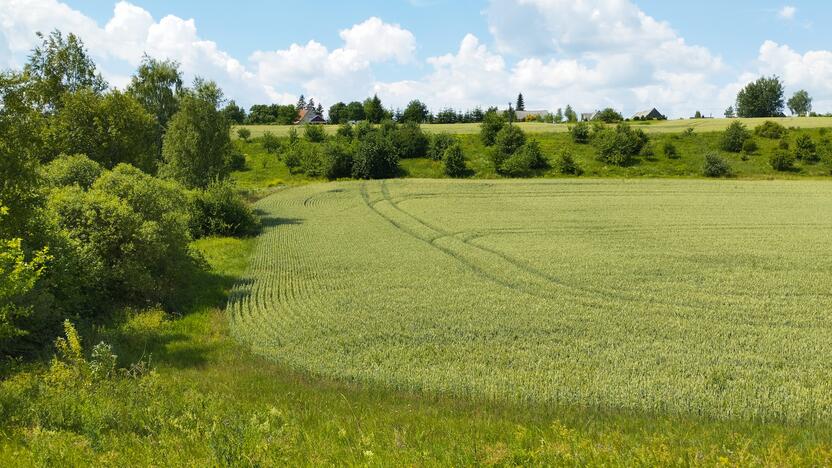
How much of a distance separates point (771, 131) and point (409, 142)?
1905 inches

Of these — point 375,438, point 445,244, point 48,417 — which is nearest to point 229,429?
point 375,438

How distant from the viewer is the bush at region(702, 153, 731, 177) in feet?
213

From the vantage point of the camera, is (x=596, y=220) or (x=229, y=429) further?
(x=596, y=220)

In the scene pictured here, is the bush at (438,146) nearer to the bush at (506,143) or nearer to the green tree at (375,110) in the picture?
the bush at (506,143)

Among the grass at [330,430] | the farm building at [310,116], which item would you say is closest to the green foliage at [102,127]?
the grass at [330,430]

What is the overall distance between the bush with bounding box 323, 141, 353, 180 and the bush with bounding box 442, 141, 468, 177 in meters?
11.9

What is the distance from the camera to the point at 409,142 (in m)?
76.4

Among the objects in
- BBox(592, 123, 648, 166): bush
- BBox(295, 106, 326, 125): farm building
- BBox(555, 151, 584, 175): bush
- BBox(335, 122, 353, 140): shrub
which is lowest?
BBox(555, 151, 584, 175): bush

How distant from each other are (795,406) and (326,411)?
26.6 feet

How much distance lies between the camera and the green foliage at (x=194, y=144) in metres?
42.8

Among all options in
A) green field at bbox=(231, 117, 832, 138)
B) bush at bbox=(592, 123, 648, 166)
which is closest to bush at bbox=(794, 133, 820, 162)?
green field at bbox=(231, 117, 832, 138)

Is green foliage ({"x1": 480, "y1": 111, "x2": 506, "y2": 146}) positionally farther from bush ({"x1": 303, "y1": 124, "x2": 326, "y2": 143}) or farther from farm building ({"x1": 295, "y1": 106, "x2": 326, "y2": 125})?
farm building ({"x1": 295, "y1": 106, "x2": 326, "y2": 125})

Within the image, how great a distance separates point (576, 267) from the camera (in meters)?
22.6

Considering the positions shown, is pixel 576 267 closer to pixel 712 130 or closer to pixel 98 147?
pixel 98 147
